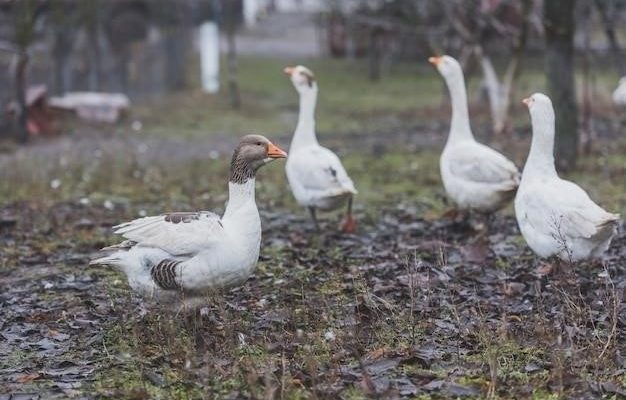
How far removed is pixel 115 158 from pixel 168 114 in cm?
608

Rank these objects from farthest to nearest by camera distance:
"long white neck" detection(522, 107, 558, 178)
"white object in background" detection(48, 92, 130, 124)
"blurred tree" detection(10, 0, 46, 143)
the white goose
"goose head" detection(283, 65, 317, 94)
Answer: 1. "white object in background" detection(48, 92, 130, 124)
2. "blurred tree" detection(10, 0, 46, 143)
3. "goose head" detection(283, 65, 317, 94)
4. the white goose
5. "long white neck" detection(522, 107, 558, 178)

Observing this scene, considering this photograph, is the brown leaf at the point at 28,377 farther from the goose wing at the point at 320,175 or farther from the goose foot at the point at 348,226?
the goose foot at the point at 348,226

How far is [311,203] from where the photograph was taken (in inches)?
400

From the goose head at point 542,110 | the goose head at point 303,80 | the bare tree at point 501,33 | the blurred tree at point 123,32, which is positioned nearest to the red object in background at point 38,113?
the blurred tree at point 123,32

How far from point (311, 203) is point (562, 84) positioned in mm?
4878

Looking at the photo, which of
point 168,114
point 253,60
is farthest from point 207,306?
point 253,60

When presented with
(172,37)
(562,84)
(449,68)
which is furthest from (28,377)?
(172,37)

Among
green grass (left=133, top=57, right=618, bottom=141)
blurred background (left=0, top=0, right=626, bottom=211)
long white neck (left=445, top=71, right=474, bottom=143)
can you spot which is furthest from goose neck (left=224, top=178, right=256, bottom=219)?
green grass (left=133, top=57, right=618, bottom=141)

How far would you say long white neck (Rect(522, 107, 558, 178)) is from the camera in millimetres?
8219

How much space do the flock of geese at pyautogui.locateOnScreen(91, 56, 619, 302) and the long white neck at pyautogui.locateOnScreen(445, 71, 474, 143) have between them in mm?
231

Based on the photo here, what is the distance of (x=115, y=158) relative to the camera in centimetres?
1564

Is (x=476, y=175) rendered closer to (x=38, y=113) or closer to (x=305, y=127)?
(x=305, y=127)

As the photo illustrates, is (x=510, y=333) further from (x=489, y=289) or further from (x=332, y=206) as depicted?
(x=332, y=206)

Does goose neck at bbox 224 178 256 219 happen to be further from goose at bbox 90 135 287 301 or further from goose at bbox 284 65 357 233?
A: goose at bbox 284 65 357 233
